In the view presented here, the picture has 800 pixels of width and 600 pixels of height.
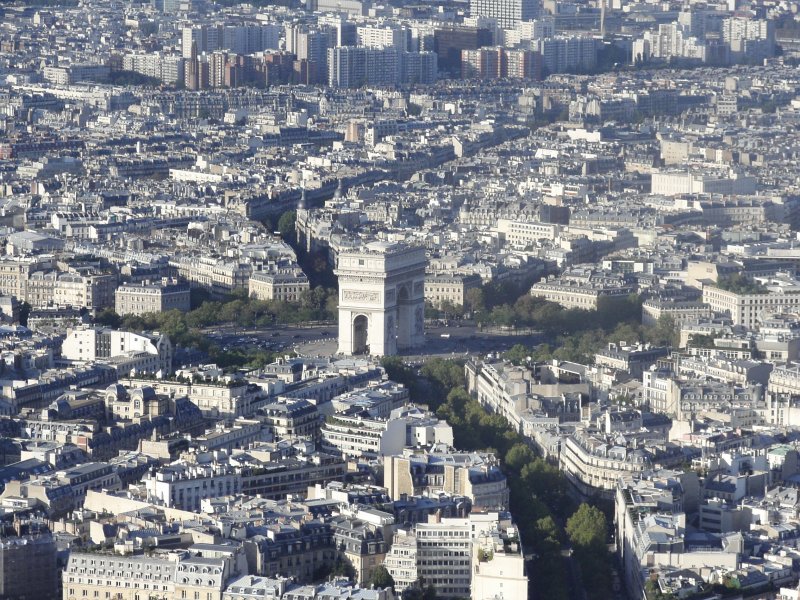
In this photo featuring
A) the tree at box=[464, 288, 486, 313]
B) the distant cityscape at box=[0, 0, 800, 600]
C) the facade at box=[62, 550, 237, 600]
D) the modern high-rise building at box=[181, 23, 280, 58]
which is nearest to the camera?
the facade at box=[62, 550, 237, 600]

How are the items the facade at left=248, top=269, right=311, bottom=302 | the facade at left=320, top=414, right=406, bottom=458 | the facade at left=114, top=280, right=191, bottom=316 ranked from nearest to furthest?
the facade at left=320, top=414, right=406, bottom=458 < the facade at left=114, top=280, right=191, bottom=316 < the facade at left=248, top=269, right=311, bottom=302

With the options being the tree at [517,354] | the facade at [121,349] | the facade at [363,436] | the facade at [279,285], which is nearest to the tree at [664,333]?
the tree at [517,354]

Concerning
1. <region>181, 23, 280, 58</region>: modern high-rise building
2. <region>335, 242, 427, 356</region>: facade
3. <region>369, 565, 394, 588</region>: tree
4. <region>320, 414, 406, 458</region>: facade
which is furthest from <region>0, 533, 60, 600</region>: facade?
<region>181, 23, 280, 58</region>: modern high-rise building

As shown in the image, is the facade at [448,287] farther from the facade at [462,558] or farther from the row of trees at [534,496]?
the facade at [462,558]

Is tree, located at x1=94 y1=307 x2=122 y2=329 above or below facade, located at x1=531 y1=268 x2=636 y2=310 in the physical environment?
above

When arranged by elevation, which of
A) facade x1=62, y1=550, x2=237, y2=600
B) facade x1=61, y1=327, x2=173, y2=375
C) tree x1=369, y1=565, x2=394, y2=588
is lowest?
facade x1=61, y1=327, x2=173, y2=375

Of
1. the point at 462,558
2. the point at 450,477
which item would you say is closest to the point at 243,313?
the point at 450,477

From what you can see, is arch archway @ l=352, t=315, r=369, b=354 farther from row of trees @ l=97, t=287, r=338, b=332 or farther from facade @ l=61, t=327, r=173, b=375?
facade @ l=61, t=327, r=173, b=375
